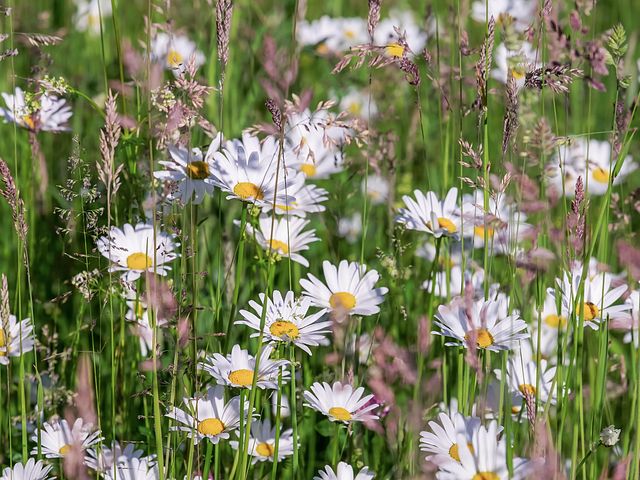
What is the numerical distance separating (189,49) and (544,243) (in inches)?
58.2

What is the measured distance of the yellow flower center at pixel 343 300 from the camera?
4.65 ft

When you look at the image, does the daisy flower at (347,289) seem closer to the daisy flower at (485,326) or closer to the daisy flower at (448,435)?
the daisy flower at (485,326)

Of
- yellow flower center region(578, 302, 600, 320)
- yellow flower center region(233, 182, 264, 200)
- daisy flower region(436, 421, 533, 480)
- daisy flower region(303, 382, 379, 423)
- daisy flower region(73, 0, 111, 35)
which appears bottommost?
daisy flower region(436, 421, 533, 480)

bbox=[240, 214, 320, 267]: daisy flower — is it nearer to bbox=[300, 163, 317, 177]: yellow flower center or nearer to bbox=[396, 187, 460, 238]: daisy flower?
bbox=[396, 187, 460, 238]: daisy flower

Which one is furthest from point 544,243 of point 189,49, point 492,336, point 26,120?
point 189,49

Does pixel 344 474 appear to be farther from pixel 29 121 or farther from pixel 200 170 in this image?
pixel 29 121

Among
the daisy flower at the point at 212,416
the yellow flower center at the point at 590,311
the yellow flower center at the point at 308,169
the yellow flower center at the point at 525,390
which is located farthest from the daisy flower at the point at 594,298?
the yellow flower center at the point at 308,169

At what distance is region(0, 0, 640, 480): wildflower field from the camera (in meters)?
1.17

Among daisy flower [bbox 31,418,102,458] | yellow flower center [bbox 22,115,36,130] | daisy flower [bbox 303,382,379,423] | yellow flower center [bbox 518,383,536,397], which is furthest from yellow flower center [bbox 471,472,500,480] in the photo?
yellow flower center [bbox 22,115,36,130]

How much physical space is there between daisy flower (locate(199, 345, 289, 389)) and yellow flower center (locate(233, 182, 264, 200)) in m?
0.24

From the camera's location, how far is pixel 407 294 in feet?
5.84

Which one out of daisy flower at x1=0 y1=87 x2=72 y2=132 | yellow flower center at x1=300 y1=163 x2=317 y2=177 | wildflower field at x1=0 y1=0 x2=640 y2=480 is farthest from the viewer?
yellow flower center at x1=300 y1=163 x2=317 y2=177

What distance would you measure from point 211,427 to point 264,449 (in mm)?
157

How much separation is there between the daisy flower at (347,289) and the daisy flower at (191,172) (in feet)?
0.76
